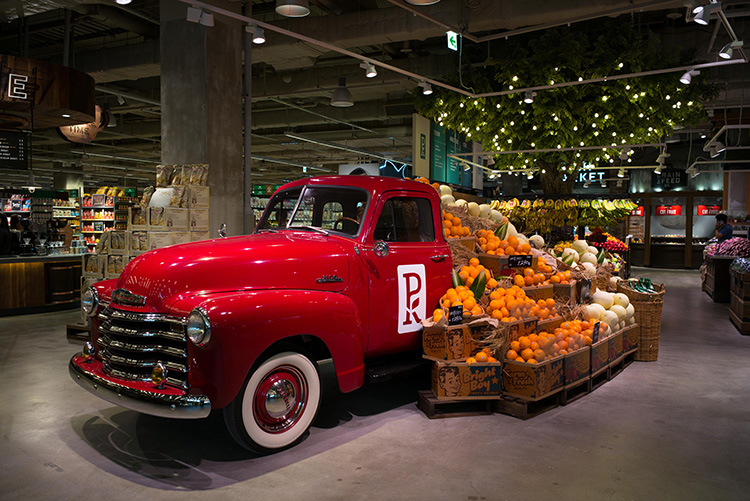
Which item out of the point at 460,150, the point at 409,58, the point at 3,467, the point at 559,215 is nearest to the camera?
the point at 3,467

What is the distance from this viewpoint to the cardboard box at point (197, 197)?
7.05 meters

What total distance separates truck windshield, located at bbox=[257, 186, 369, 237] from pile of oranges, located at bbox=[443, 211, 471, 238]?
138cm

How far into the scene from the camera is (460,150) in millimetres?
14570

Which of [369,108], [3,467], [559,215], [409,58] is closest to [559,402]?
[3,467]

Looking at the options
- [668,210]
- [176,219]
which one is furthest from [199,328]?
[668,210]

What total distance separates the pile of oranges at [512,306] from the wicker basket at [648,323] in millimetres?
1817

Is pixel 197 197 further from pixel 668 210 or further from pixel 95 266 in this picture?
pixel 668 210

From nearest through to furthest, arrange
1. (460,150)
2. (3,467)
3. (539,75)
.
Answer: (3,467) < (539,75) < (460,150)

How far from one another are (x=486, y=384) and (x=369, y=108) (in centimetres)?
1434

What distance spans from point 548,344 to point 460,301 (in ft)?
2.71

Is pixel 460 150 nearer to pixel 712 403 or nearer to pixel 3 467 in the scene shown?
pixel 712 403

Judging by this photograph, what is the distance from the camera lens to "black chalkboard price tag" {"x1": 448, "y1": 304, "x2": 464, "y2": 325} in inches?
167

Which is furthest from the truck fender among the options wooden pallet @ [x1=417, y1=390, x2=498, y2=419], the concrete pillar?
the concrete pillar

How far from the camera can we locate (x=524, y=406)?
412 cm
